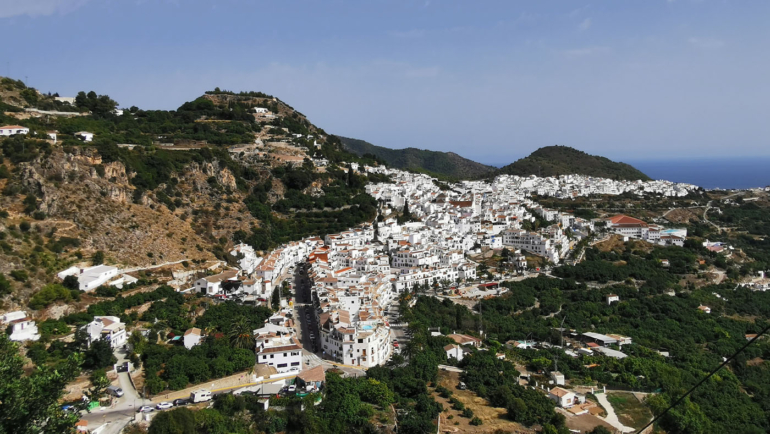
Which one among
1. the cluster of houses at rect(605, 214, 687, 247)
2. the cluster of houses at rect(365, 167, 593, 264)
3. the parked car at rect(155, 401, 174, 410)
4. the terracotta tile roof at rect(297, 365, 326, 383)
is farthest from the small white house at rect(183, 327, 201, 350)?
the cluster of houses at rect(605, 214, 687, 247)

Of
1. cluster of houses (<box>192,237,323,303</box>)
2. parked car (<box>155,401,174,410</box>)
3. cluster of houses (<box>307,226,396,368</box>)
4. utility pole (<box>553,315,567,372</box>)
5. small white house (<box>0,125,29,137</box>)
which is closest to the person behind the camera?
parked car (<box>155,401,174,410</box>)

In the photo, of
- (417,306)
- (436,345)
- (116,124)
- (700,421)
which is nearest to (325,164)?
(116,124)

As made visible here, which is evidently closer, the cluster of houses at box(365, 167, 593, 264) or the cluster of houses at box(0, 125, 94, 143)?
the cluster of houses at box(0, 125, 94, 143)

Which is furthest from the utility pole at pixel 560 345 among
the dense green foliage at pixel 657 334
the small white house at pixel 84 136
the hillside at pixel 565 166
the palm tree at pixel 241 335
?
the hillside at pixel 565 166

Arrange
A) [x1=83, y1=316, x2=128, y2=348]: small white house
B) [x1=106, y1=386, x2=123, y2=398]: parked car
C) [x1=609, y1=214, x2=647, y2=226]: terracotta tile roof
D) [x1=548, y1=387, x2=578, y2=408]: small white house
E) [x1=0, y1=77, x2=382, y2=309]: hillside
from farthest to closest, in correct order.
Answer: [x1=609, y1=214, x2=647, y2=226]: terracotta tile roof → [x1=0, y1=77, x2=382, y2=309]: hillside → [x1=548, y1=387, x2=578, y2=408]: small white house → [x1=83, y1=316, x2=128, y2=348]: small white house → [x1=106, y1=386, x2=123, y2=398]: parked car

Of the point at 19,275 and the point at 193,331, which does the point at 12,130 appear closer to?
the point at 19,275

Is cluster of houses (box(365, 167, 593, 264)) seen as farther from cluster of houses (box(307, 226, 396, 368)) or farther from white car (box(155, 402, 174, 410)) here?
white car (box(155, 402, 174, 410))

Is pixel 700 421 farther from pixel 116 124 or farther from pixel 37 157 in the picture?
pixel 116 124

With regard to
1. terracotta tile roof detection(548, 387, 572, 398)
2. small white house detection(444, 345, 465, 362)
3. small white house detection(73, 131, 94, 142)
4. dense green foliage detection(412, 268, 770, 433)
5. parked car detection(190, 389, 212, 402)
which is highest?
small white house detection(73, 131, 94, 142)
